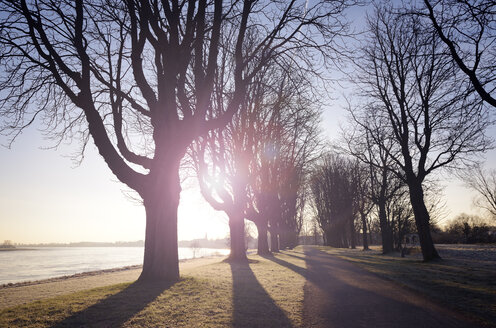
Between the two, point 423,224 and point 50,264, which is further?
point 50,264

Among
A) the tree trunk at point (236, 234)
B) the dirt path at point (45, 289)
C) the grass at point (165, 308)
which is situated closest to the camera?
the grass at point (165, 308)

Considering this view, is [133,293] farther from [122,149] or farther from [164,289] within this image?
[122,149]

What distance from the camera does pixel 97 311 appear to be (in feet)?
15.5

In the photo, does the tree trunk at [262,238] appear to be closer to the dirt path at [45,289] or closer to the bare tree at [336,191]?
the dirt path at [45,289]

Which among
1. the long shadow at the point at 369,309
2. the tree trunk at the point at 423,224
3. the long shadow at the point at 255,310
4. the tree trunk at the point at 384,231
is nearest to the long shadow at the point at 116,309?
the long shadow at the point at 255,310

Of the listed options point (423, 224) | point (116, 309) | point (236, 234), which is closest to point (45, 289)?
point (236, 234)

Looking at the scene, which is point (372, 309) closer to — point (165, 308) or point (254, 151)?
point (165, 308)

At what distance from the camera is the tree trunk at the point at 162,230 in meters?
7.69

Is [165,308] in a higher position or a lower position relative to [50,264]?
higher

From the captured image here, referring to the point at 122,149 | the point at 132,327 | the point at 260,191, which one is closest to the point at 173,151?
the point at 122,149

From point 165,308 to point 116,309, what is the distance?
2.77ft

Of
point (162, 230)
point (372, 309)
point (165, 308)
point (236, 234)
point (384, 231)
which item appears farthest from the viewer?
point (384, 231)

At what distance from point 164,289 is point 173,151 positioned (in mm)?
Result: 3862

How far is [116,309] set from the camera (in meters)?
4.82
